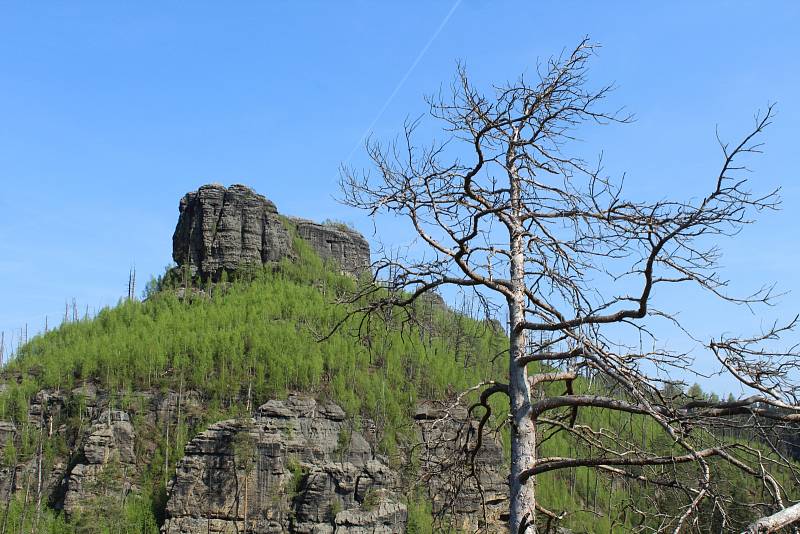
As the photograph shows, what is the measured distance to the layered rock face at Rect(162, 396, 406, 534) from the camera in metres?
45.4

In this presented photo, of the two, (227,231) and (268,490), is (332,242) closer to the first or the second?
(227,231)

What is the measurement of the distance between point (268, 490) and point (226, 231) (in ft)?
107

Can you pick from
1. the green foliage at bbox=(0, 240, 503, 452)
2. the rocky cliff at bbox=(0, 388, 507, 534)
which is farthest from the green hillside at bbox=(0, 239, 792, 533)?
the rocky cliff at bbox=(0, 388, 507, 534)

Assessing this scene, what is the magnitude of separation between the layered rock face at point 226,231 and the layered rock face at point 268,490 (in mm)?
27680

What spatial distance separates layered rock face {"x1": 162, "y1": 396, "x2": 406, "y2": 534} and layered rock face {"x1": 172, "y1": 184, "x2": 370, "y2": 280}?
27680 mm

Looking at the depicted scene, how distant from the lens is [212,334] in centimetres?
6219

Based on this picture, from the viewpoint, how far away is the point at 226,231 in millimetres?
75625

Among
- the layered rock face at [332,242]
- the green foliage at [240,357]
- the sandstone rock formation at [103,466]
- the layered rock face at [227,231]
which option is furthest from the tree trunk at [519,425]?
the layered rock face at [332,242]

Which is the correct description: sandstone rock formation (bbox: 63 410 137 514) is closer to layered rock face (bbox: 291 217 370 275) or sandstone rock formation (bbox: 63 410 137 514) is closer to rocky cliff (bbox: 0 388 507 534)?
rocky cliff (bbox: 0 388 507 534)

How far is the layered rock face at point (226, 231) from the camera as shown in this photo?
248 ft

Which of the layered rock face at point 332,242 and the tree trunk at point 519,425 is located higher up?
the layered rock face at point 332,242

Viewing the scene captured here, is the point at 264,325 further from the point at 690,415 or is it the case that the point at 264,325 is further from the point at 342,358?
the point at 690,415

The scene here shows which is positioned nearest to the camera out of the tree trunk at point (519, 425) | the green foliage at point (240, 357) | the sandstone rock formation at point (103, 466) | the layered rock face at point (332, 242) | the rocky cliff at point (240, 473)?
the tree trunk at point (519, 425)

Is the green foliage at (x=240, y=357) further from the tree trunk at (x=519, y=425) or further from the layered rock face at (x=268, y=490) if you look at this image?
the tree trunk at (x=519, y=425)
